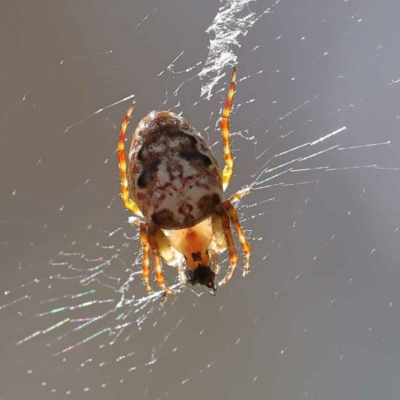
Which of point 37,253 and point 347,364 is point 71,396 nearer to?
point 37,253

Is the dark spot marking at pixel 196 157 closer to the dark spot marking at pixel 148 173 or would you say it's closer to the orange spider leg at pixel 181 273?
the dark spot marking at pixel 148 173

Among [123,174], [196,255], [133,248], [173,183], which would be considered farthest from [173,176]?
[133,248]

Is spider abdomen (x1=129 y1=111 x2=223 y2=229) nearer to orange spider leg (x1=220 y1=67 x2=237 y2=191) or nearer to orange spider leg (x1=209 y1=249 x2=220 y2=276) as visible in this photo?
orange spider leg (x1=220 y1=67 x2=237 y2=191)

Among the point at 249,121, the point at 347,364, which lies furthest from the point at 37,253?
the point at 347,364

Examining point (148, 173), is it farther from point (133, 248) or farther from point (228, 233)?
point (133, 248)

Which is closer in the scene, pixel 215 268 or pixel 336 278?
pixel 215 268

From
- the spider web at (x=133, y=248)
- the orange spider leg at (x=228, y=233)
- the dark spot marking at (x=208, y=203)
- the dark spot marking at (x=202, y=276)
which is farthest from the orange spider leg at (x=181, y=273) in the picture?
the spider web at (x=133, y=248)

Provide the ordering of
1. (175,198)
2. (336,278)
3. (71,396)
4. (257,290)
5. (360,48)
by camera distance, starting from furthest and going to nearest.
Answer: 1. (71,396)
2. (257,290)
3. (336,278)
4. (360,48)
5. (175,198)
